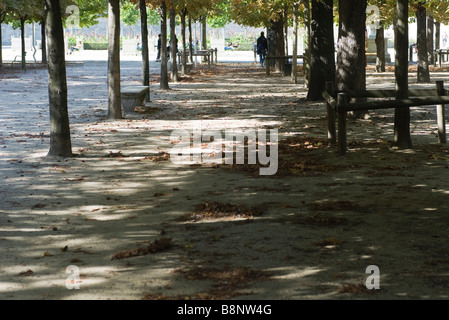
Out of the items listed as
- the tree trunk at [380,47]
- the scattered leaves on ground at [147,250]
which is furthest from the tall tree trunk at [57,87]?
the tree trunk at [380,47]

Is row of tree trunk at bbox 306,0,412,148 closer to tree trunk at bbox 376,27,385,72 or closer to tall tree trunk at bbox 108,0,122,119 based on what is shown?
tall tree trunk at bbox 108,0,122,119

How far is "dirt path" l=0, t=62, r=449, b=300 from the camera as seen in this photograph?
6.07m

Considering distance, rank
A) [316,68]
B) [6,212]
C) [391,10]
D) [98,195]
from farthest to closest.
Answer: [391,10], [316,68], [98,195], [6,212]

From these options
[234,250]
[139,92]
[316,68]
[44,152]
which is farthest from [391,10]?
[234,250]

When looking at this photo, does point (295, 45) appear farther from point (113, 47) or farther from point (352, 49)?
point (113, 47)

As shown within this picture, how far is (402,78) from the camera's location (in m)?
12.6

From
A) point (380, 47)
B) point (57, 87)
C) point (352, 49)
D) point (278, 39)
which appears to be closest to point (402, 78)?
point (352, 49)

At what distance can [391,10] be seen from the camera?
3506cm

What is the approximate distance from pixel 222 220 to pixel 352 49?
31.7 ft

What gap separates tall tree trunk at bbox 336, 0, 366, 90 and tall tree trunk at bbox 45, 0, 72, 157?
6.94m

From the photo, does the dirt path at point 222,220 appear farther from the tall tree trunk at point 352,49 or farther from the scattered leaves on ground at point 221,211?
the tall tree trunk at point 352,49

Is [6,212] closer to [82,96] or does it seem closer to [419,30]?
[82,96]

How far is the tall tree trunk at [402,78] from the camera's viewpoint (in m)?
12.6

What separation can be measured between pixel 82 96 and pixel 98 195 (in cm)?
1496
